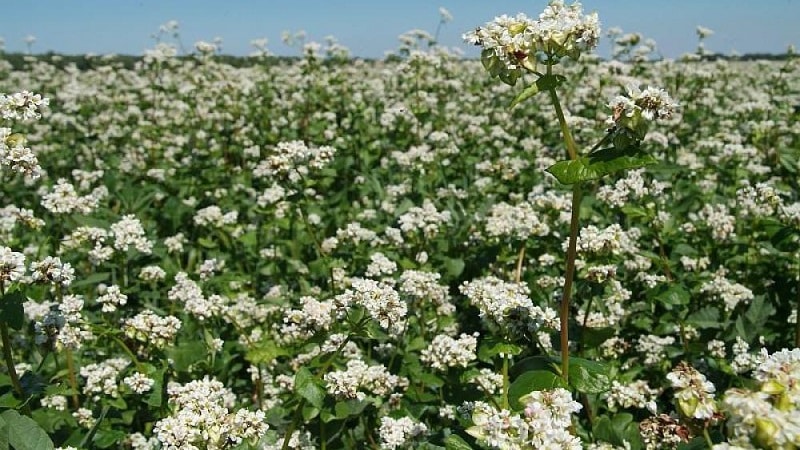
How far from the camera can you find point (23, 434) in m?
2.71

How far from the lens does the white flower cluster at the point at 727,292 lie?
15.0 feet

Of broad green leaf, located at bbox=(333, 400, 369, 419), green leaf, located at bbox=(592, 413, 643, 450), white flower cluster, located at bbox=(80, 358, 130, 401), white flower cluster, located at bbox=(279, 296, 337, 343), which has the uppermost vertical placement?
white flower cluster, located at bbox=(279, 296, 337, 343)

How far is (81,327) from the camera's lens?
13.5ft

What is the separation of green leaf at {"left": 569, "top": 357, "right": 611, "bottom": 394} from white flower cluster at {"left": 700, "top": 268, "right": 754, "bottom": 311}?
2.37 meters

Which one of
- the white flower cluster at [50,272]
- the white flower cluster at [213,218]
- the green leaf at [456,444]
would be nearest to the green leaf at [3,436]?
the white flower cluster at [50,272]

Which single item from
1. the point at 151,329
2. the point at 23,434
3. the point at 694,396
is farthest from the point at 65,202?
the point at 694,396

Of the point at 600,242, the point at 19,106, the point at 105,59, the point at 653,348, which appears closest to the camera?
the point at 19,106

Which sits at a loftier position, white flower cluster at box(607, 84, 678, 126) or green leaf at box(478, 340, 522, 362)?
white flower cluster at box(607, 84, 678, 126)

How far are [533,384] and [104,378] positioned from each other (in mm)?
2609

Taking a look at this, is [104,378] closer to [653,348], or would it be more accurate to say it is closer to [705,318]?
[653,348]

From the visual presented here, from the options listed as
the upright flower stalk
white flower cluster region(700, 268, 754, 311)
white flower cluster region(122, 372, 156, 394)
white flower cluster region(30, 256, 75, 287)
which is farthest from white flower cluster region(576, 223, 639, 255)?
white flower cluster region(30, 256, 75, 287)

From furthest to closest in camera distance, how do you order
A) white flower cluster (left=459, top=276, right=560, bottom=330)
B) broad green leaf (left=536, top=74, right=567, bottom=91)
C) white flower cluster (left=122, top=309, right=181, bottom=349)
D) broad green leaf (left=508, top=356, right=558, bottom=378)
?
white flower cluster (left=122, top=309, right=181, bottom=349) < white flower cluster (left=459, top=276, right=560, bottom=330) < broad green leaf (left=508, top=356, right=558, bottom=378) < broad green leaf (left=536, top=74, right=567, bottom=91)

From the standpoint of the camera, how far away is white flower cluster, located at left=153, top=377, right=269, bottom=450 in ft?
8.16

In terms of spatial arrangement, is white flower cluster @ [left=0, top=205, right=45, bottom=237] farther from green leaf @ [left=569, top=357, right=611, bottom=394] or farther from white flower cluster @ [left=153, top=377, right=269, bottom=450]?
green leaf @ [left=569, top=357, right=611, bottom=394]
